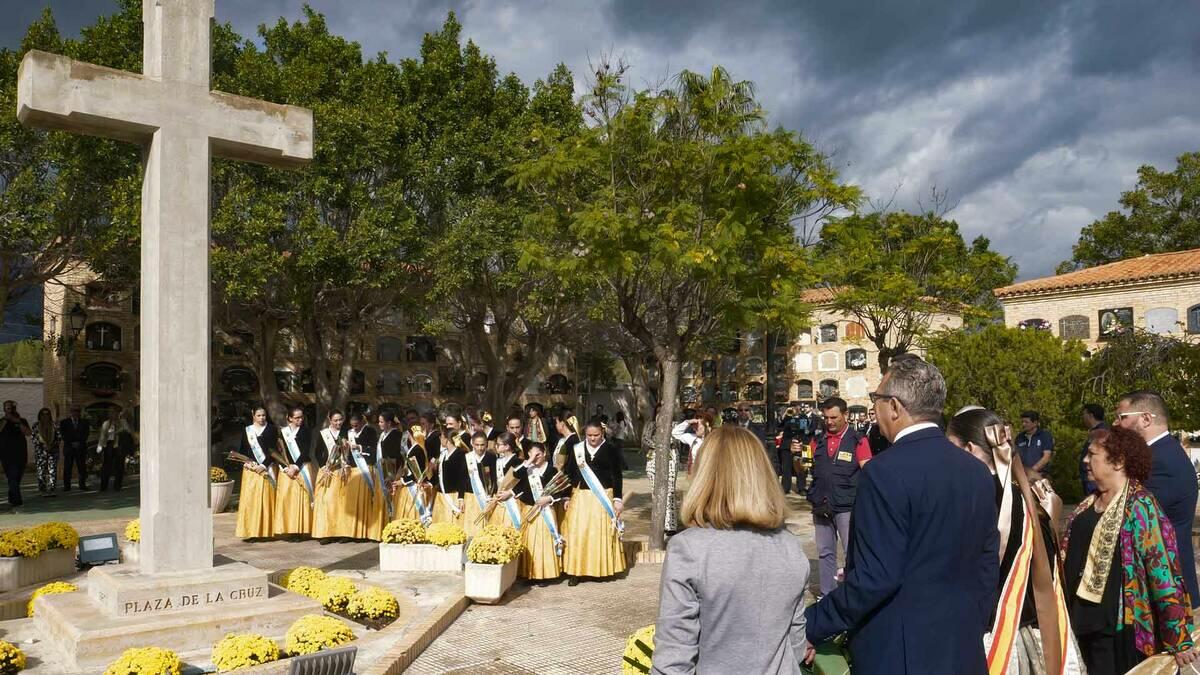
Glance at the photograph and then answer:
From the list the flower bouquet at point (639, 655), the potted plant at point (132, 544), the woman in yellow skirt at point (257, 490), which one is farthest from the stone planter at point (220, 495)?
the flower bouquet at point (639, 655)

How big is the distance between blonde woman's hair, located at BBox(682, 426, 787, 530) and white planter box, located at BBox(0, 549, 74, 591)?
322 inches

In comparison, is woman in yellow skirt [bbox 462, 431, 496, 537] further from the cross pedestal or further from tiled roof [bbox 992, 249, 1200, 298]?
tiled roof [bbox 992, 249, 1200, 298]

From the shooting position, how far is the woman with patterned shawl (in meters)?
4.34

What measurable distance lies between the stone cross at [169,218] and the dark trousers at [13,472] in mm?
13213

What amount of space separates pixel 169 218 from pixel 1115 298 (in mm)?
38587

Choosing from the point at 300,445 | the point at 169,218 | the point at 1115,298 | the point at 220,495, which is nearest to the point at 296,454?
the point at 300,445

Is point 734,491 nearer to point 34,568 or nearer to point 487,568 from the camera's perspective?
point 487,568

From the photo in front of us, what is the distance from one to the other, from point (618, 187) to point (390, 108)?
11.2 m

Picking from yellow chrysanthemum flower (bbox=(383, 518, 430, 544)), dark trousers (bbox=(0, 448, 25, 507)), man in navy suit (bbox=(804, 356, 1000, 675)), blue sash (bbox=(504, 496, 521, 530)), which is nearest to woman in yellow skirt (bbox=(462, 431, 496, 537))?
blue sash (bbox=(504, 496, 521, 530))

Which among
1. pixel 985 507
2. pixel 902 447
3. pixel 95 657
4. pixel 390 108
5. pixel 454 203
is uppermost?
pixel 390 108

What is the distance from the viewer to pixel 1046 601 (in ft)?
12.9

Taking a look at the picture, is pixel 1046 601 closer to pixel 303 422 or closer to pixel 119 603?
pixel 119 603

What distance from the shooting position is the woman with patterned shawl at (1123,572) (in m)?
4.34

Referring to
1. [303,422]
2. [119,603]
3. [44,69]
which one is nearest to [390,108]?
[303,422]
